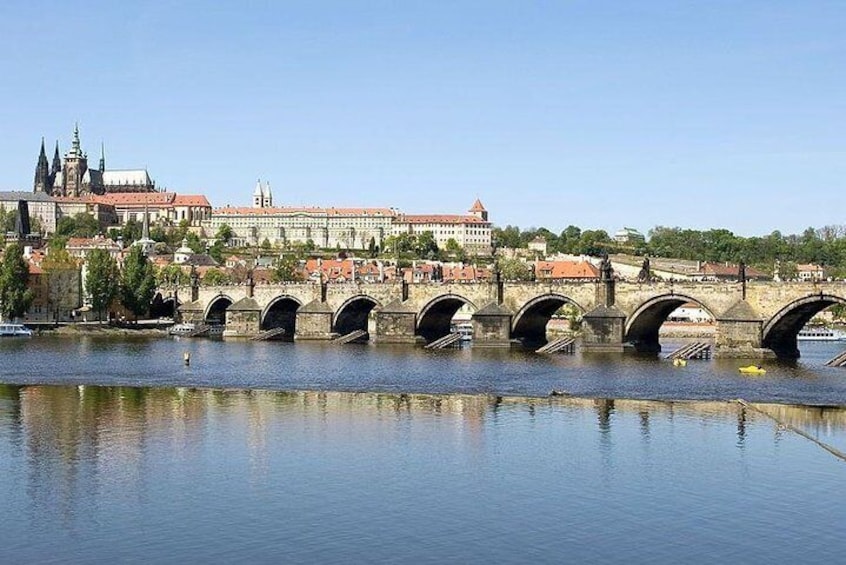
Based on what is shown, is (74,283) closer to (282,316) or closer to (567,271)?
(282,316)

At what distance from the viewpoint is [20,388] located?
49.3 metres

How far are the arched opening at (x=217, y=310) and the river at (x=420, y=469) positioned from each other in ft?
153

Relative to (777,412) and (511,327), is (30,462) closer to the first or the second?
(777,412)

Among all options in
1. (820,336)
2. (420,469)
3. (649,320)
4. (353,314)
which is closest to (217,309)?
(353,314)

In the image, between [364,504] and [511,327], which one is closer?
[364,504]

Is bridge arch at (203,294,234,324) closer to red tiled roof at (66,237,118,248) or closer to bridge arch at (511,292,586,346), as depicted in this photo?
bridge arch at (511,292,586,346)

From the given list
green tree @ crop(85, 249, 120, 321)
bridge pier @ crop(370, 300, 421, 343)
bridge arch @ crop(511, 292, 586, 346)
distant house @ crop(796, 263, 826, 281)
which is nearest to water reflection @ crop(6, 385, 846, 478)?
bridge arch @ crop(511, 292, 586, 346)

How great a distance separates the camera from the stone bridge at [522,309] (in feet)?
213

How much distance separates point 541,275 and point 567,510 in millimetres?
110896

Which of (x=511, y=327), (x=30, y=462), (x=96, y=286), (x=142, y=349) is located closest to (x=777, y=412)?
(x=30, y=462)

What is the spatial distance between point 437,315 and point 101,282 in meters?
29.0

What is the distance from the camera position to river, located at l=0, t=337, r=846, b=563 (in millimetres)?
24000

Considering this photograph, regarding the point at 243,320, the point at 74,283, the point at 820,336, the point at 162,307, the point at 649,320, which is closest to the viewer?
the point at 649,320

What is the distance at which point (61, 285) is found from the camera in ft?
340
